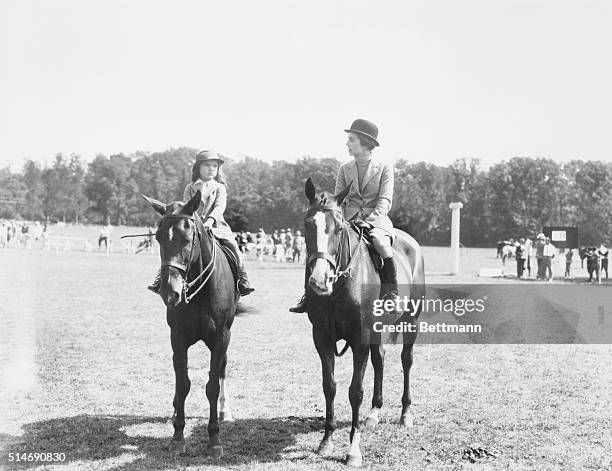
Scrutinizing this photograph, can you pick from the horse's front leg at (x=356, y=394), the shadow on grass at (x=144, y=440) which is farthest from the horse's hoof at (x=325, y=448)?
the shadow on grass at (x=144, y=440)

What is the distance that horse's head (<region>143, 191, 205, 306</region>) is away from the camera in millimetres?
5539

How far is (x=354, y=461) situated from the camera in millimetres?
5785

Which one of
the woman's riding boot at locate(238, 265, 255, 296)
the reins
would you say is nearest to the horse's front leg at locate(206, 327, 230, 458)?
the woman's riding boot at locate(238, 265, 255, 296)

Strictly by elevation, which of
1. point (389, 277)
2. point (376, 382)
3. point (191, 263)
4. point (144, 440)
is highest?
point (191, 263)

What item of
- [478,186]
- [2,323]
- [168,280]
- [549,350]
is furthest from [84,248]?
[478,186]

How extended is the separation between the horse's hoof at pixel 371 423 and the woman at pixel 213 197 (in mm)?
2074

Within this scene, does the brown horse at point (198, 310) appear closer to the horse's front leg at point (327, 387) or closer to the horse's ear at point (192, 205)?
the horse's ear at point (192, 205)

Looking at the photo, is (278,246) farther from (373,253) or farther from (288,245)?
(373,253)

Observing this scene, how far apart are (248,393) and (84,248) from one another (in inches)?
1708

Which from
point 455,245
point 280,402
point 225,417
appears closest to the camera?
point 225,417

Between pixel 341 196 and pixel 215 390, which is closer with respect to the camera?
pixel 341 196

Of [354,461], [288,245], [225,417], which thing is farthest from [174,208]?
[288,245]

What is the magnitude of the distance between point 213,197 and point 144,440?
2849 millimetres

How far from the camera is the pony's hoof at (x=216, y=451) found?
5980mm
